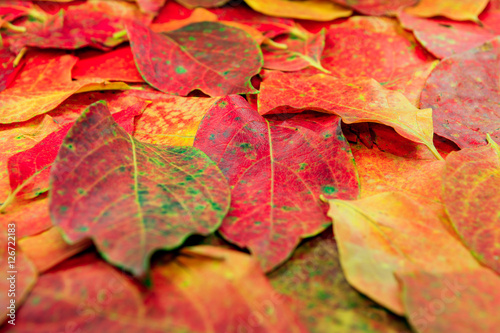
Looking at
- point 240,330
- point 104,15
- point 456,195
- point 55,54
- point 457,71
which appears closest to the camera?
point 240,330

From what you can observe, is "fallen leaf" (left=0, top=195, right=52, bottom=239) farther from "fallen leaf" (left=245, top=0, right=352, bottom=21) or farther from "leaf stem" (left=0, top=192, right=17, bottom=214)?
"fallen leaf" (left=245, top=0, right=352, bottom=21)

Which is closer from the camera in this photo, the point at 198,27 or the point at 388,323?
the point at 388,323

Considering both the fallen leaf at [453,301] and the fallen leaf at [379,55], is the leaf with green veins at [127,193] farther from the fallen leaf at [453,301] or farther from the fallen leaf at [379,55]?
the fallen leaf at [379,55]

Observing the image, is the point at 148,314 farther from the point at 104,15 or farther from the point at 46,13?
the point at 46,13

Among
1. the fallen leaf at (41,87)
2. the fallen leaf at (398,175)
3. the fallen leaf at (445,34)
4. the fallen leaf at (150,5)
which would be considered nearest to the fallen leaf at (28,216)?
the fallen leaf at (41,87)

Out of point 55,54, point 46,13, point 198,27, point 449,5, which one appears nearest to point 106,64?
point 55,54

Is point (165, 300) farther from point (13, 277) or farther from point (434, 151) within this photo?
point (434, 151)
